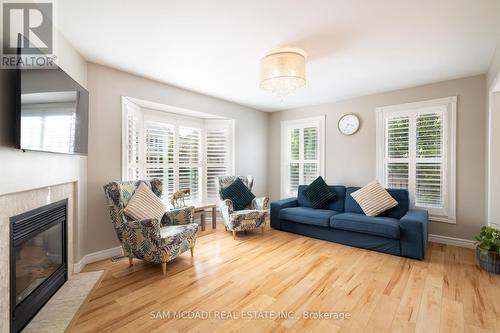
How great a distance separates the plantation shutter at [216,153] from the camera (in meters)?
4.67

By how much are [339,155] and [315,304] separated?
3118 millimetres

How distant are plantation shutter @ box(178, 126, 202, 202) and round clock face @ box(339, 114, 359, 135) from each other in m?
2.87

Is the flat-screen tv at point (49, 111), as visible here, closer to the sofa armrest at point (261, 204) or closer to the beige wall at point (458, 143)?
the sofa armrest at point (261, 204)

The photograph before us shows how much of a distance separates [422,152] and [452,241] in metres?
1.42

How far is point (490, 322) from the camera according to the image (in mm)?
1761

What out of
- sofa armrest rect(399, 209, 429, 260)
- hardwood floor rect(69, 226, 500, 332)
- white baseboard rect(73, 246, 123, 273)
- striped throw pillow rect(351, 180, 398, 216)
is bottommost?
hardwood floor rect(69, 226, 500, 332)

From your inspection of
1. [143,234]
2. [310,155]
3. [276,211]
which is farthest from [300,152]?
[143,234]

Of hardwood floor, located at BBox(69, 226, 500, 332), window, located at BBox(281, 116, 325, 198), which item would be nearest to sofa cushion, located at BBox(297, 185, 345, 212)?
window, located at BBox(281, 116, 325, 198)

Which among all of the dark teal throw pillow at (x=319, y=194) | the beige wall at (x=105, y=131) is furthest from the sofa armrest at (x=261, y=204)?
the beige wall at (x=105, y=131)

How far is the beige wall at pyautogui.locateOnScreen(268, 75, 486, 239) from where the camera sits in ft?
10.6

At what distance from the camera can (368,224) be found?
322cm

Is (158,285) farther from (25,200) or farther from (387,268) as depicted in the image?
(387,268)

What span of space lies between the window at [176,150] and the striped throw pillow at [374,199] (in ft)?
8.11

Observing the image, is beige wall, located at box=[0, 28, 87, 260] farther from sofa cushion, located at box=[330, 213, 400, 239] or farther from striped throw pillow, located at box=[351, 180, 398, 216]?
striped throw pillow, located at box=[351, 180, 398, 216]
